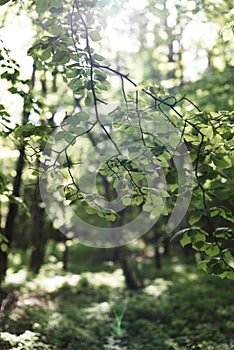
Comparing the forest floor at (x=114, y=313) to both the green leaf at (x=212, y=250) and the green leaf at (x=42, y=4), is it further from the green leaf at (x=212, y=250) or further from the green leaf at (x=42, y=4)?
the green leaf at (x=42, y=4)

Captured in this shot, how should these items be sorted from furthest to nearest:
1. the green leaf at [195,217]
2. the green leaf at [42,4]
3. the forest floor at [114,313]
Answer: the forest floor at [114,313] → the green leaf at [195,217] → the green leaf at [42,4]

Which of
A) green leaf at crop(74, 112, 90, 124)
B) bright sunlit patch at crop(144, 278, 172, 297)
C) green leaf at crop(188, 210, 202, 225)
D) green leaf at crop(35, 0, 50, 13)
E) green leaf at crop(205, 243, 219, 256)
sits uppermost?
bright sunlit patch at crop(144, 278, 172, 297)

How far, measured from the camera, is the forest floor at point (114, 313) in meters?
7.05

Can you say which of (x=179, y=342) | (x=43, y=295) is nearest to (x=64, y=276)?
(x=43, y=295)

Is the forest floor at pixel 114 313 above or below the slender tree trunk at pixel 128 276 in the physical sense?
below

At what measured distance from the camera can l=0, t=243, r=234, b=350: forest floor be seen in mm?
7055

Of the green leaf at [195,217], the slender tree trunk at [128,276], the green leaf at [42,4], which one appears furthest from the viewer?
the slender tree trunk at [128,276]

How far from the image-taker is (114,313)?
954cm

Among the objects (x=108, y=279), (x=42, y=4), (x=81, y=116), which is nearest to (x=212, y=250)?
(x=81, y=116)

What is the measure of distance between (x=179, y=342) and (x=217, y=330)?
894mm

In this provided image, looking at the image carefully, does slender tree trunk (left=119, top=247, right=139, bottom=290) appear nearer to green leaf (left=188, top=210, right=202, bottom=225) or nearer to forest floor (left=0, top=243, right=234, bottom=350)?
forest floor (left=0, top=243, right=234, bottom=350)

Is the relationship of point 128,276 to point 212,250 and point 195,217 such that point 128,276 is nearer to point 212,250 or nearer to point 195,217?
point 195,217

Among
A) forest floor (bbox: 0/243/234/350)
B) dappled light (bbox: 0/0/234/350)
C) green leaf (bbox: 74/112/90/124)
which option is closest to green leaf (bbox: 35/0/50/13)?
dappled light (bbox: 0/0/234/350)

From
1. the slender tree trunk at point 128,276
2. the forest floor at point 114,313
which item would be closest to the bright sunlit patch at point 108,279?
the forest floor at point 114,313
